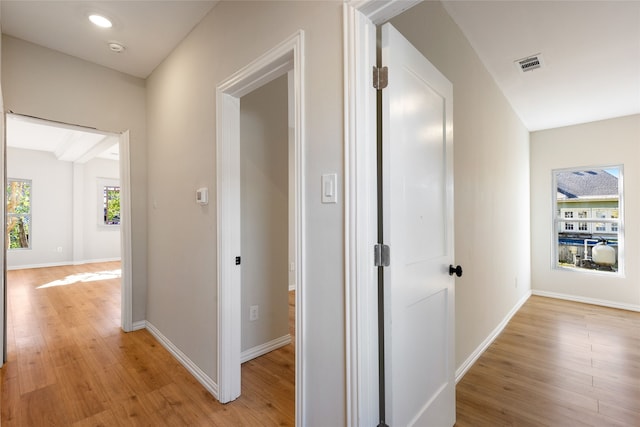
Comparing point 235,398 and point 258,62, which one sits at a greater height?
point 258,62

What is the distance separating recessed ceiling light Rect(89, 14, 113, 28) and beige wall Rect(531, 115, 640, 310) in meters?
5.56

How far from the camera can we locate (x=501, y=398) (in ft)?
6.53

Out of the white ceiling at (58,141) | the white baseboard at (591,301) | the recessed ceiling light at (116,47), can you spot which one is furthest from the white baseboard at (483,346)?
the white ceiling at (58,141)

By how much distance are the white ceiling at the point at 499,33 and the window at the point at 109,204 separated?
240 inches

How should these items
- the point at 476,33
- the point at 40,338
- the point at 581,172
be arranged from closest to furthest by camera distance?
1. the point at 476,33
2. the point at 40,338
3. the point at 581,172

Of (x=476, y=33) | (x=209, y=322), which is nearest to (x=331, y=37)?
(x=476, y=33)

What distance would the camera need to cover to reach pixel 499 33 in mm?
2314

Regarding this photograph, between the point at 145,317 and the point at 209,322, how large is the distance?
156 centimetres

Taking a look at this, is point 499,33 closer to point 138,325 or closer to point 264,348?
point 264,348

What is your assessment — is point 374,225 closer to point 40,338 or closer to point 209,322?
point 209,322

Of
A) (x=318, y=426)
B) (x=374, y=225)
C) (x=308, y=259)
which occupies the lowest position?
(x=318, y=426)

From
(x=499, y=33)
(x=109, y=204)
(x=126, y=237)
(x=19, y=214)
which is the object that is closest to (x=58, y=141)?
(x=19, y=214)

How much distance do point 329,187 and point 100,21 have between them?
2324 millimetres

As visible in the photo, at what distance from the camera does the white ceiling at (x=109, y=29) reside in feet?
6.71
